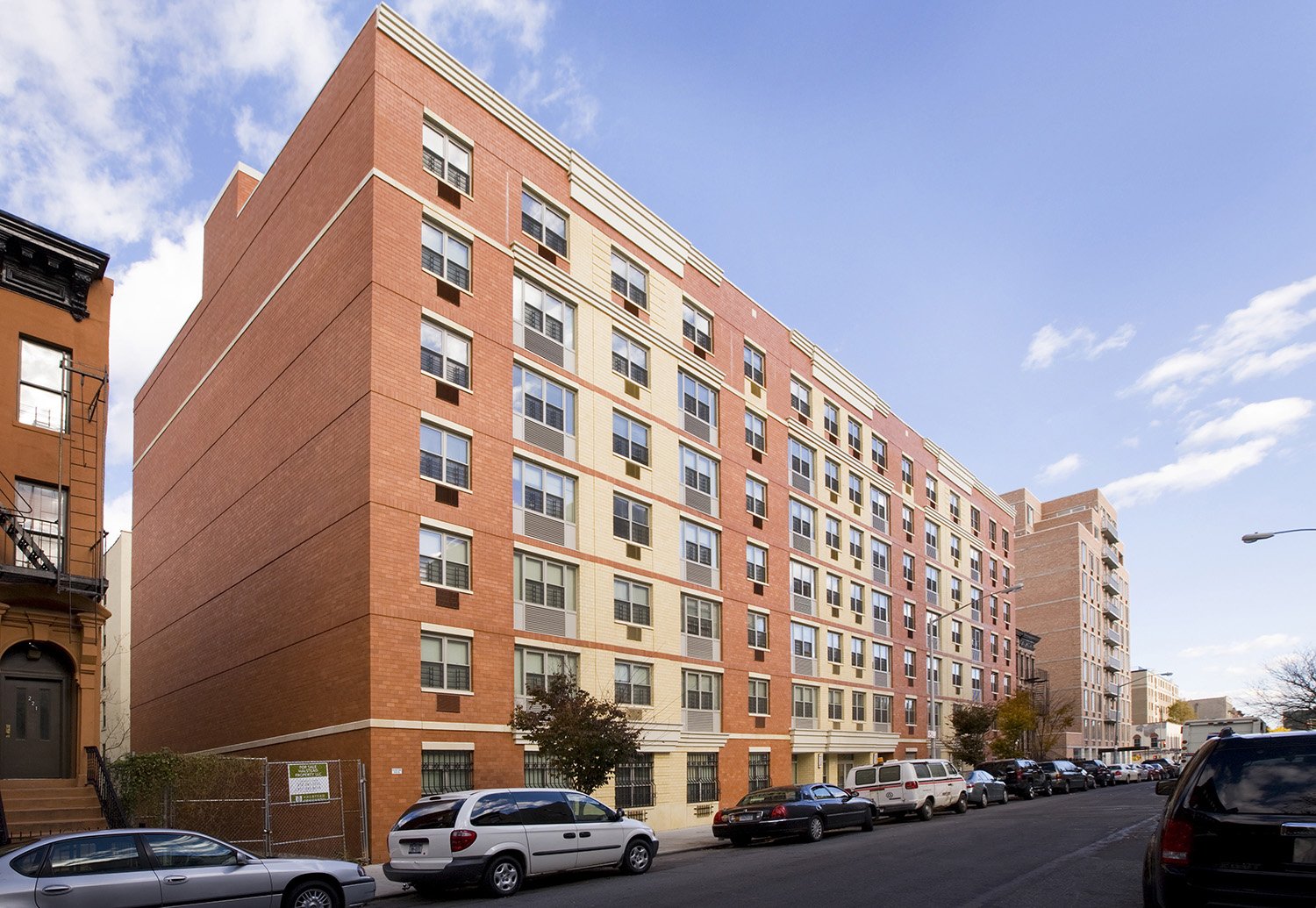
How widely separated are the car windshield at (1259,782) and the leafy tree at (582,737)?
17.7m

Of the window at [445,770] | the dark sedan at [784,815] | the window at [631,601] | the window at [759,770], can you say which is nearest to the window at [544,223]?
the window at [631,601]

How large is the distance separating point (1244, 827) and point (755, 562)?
33416 mm

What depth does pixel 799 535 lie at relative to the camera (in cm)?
4494

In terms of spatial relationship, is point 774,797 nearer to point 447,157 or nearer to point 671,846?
point 671,846

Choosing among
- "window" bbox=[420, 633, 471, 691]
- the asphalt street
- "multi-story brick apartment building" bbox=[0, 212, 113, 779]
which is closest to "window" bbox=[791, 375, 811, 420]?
"window" bbox=[420, 633, 471, 691]

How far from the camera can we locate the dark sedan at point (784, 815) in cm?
2464

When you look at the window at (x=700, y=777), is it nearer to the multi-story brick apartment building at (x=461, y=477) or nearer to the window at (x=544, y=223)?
the multi-story brick apartment building at (x=461, y=477)

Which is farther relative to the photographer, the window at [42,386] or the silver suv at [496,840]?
the window at [42,386]

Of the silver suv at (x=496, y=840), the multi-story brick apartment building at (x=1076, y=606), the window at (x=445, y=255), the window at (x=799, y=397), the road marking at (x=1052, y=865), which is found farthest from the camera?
the multi-story brick apartment building at (x=1076, y=606)

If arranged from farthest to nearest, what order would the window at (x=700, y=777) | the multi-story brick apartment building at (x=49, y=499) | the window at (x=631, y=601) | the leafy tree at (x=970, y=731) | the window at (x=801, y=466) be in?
the leafy tree at (x=970, y=731) < the window at (x=801, y=466) < the window at (x=700, y=777) < the window at (x=631, y=601) < the multi-story brick apartment building at (x=49, y=499)

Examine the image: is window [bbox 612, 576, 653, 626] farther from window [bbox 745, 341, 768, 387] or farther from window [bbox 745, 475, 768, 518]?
window [bbox 745, 341, 768, 387]

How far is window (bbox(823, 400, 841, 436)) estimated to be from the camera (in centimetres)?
4912

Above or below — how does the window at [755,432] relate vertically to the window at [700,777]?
above

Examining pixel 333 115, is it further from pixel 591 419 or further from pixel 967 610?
pixel 967 610
